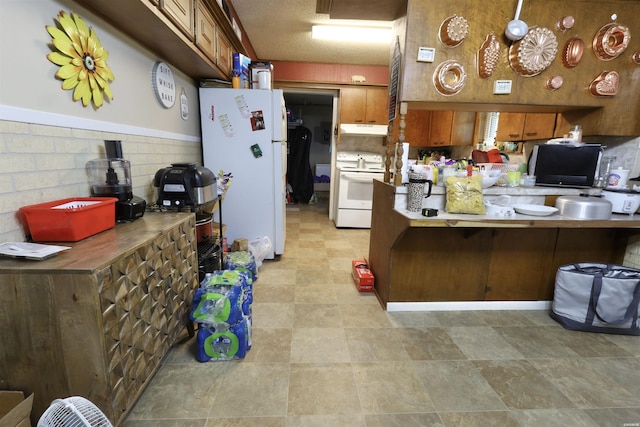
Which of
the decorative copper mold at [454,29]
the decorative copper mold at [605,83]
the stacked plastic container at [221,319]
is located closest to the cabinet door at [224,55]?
the decorative copper mold at [454,29]

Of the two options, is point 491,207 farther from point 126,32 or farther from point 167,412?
point 126,32

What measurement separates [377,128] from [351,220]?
4.75 feet

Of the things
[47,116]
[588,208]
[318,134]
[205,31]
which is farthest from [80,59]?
[318,134]

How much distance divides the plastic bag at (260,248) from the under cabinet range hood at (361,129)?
221 cm

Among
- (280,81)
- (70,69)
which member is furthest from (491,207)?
(280,81)

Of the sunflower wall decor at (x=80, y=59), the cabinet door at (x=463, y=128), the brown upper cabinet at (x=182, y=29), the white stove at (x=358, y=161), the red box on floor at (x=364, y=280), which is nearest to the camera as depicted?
the sunflower wall decor at (x=80, y=59)

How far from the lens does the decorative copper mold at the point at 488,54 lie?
1900 mm

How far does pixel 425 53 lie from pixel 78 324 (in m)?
2.21

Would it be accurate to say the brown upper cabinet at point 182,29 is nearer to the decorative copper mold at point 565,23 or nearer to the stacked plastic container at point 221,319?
the stacked plastic container at point 221,319

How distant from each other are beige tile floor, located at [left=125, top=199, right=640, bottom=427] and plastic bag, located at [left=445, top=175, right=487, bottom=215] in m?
0.83

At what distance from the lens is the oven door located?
14.1 ft

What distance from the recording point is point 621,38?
1.99 metres

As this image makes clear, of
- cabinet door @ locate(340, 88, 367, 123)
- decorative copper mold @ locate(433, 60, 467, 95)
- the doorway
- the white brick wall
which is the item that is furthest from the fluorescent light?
the doorway

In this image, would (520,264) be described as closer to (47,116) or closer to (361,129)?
(361,129)
